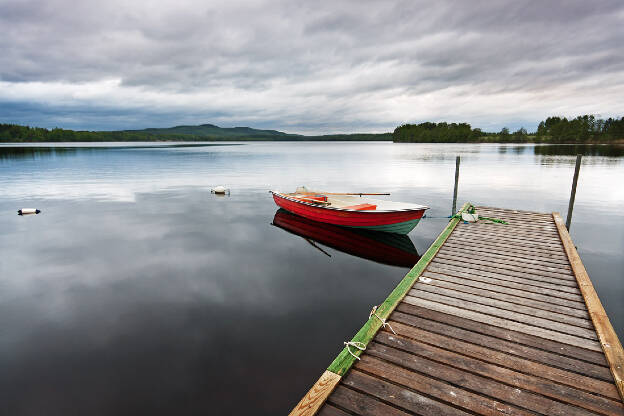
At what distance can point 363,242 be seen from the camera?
12.9 m

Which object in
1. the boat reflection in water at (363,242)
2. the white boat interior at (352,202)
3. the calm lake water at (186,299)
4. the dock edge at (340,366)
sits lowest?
the calm lake water at (186,299)

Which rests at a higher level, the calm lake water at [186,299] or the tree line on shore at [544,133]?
the tree line on shore at [544,133]

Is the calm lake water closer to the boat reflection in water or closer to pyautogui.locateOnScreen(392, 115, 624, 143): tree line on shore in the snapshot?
the boat reflection in water

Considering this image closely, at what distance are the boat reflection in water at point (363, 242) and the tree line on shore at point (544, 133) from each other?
143m

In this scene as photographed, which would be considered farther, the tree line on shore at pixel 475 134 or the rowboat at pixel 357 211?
the tree line on shore at pixel 475 134

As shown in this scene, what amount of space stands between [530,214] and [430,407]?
38.6ft

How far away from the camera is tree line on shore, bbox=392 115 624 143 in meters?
117

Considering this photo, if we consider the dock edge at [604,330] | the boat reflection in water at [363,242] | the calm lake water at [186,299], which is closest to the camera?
the dock edge at [604,330]

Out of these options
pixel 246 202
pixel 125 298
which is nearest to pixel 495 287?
pixel 125 298

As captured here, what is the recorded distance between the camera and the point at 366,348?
447 cm

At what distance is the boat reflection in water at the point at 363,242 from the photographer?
37.7 ft

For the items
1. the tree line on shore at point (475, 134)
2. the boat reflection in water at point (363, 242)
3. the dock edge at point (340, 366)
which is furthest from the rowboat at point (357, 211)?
the tree line on shore at point (475, 134)

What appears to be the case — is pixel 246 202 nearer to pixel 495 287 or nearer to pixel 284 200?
pixel 284 200

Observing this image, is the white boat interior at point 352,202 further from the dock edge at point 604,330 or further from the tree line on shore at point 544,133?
the tree line on shore at point 544,133
